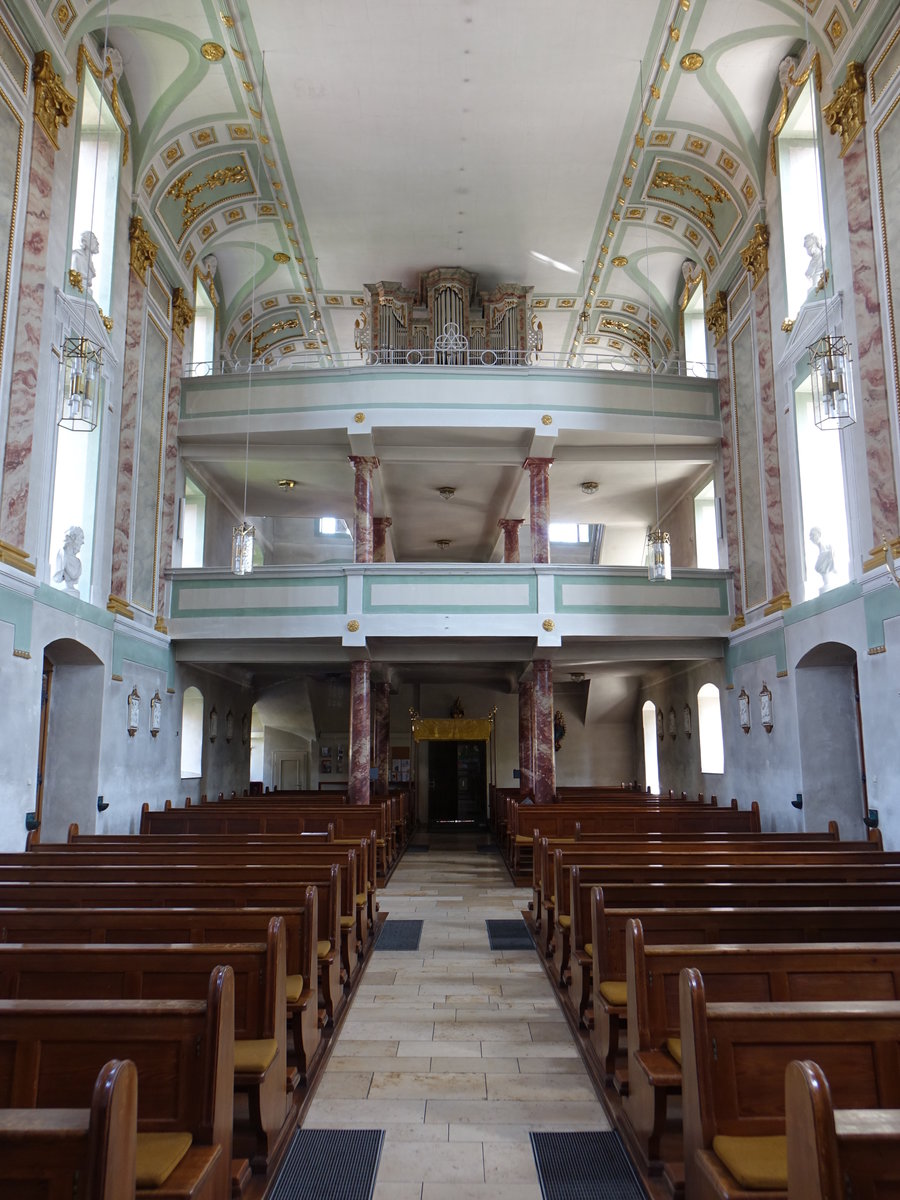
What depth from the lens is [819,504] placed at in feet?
35.5

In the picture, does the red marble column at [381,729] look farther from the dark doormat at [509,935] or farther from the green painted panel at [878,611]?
the green painted panel at [878,611]

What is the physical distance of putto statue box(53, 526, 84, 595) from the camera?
383 inches

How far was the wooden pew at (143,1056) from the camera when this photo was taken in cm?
259

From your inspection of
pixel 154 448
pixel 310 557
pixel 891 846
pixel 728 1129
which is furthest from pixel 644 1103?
pixel 310 557

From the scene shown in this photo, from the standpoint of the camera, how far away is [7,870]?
5.71 metres

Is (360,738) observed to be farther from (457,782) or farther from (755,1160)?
(755,1160)

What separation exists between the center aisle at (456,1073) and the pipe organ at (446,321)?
36.2 ft

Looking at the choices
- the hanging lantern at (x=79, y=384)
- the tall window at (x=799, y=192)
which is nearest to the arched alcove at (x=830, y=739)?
the tall window at (x=799, y=192)

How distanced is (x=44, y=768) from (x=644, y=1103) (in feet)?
28.6

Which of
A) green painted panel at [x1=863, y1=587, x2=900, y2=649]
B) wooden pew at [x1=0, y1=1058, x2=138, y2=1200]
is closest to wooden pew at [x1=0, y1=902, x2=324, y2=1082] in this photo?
wooden pew at [x1=0, y1=1058, x2=138, y2=1200]

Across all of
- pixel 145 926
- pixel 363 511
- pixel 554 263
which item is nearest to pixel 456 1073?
pixel 145 926

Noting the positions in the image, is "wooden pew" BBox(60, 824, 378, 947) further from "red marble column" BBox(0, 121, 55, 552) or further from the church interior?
"red marble column" BBox(0, 121, 55, 552)

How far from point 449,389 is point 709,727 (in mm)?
7195

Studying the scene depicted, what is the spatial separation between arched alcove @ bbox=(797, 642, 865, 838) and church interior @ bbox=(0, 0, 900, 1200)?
0.04 meters
